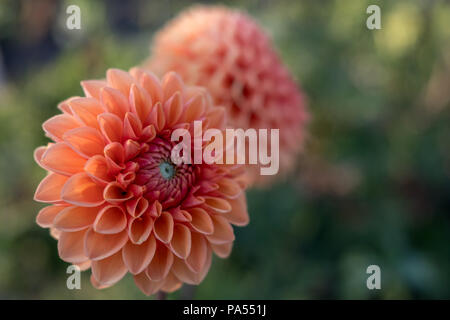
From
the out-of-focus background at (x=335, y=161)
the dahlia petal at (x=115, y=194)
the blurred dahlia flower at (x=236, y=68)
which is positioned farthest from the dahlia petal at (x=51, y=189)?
the out-of-focus background at (x=335, y=161)

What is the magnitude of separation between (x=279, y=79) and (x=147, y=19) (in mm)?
2240

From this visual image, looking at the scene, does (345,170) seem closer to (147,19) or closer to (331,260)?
(331,260)

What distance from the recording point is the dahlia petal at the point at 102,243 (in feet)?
3.14

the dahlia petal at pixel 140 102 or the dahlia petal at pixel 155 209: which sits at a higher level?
the dahlia petal at pixel 140 102

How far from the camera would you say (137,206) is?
102 cm

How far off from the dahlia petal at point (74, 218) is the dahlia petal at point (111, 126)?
167 millimetres

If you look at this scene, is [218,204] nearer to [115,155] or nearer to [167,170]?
[167,170]

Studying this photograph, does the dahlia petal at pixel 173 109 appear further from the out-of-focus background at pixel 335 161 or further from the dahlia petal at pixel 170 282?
the out-of-focus background at pixel 335 161

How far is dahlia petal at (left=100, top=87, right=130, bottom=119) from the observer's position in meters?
1.01

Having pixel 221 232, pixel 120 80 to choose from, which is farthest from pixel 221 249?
pixel 120 80

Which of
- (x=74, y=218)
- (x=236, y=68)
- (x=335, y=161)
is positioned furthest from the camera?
Answer: (x=335, y=161)

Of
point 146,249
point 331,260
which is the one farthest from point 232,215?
point 331,260

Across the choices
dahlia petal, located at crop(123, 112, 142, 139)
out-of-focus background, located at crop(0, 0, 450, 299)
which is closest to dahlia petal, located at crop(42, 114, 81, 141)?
dahlia petal, located at crop(123, 112, 142, 139)

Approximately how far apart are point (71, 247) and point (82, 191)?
13 centimetres
